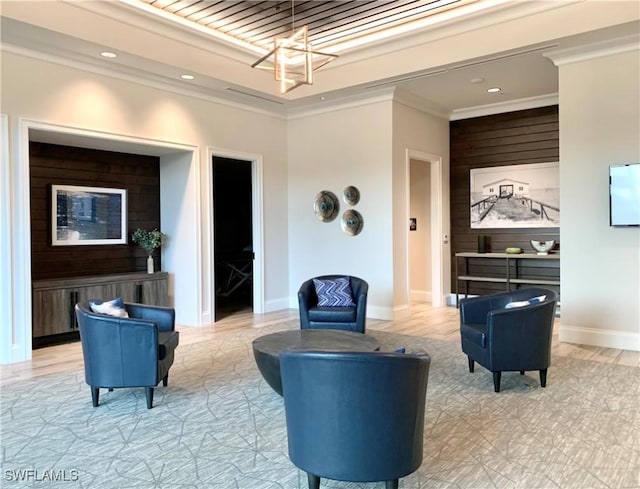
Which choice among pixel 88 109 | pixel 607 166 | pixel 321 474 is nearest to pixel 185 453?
pixel 321 474

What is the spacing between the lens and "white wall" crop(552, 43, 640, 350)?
203 inches

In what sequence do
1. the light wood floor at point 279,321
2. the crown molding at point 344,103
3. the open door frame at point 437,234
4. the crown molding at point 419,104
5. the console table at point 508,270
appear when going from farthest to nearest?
the open door frame at point 437,234, the console table at point 508,270, the crown molding at point 419,104, the crown molding at point 344,103, the light wood floor at point 279,321

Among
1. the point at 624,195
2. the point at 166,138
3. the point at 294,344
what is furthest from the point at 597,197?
the point at 166,138

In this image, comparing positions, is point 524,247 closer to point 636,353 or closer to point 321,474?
point 636,353

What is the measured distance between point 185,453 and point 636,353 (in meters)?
4.63

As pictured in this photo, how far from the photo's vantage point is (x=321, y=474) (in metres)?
2.35

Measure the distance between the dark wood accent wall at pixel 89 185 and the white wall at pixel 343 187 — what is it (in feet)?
7.35

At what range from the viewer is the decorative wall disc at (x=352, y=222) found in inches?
289

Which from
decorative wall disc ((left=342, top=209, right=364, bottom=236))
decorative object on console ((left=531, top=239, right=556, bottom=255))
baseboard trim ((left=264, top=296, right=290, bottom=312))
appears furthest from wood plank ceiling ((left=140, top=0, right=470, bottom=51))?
baseboard trim ((left=264, top=296, right=290, bottom=312))

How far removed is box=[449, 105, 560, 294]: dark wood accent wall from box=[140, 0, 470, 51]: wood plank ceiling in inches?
116

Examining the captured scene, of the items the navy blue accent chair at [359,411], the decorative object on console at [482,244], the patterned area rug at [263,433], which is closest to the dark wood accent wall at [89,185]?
the patterned area rug at [263,433]

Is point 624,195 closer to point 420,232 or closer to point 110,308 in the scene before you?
point 420,232

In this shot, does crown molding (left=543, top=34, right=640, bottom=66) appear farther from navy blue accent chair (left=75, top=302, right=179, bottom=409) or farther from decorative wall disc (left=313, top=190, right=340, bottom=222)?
navy blue accent chair (left=75, top=302, right=179, bottom=409)

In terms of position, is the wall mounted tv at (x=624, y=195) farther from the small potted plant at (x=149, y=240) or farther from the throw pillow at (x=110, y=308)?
the small potted plant at (x=149, y=240)
